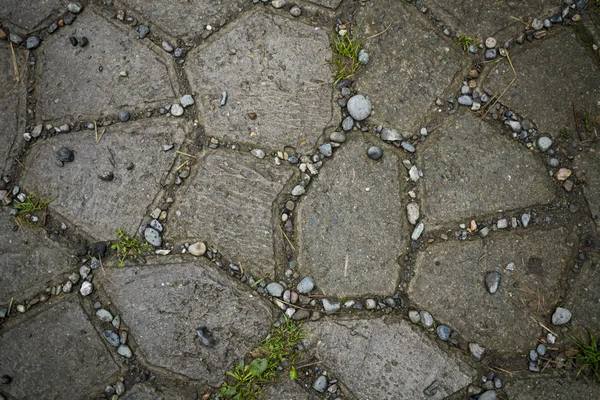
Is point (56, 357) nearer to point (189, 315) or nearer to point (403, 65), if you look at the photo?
point (189, 315)

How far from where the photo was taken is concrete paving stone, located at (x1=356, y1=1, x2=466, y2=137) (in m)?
2.18

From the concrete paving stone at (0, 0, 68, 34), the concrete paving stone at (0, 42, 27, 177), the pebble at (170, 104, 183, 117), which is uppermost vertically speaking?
the concrete paving stone at (0, 0, 68, 34)

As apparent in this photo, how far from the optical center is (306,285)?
2100 millimetres

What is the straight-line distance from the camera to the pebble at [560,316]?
6.80 ft

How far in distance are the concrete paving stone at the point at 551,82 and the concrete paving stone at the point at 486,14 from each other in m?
0.13

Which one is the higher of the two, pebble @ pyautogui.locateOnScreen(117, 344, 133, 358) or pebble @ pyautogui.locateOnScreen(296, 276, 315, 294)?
pebble @ pyautogui.locateOnScreen(296, 276, 315, 294)

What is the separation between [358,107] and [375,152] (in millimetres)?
226

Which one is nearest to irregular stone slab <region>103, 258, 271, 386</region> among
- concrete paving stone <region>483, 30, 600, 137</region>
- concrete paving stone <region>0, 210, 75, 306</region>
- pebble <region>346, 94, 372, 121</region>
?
concrete paving stone <region>0, 210, 75, 306</region>

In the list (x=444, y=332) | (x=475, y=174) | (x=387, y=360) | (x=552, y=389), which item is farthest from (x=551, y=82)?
(x=387, y=360)

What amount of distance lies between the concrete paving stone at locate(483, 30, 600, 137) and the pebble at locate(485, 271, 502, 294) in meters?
0.71

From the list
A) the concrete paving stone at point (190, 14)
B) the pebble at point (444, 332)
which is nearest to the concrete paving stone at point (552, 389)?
the pebble at point (444, 332)

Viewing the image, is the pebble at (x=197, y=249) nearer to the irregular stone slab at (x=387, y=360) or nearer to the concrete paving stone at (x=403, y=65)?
the irregular stone slab at (x=387, y=360)

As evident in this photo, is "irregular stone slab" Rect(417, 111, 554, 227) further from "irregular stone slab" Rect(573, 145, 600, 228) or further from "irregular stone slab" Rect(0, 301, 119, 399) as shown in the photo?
"irregular stone slab" Rect(0, 301, 119, 399)

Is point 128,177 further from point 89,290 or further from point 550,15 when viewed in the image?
point 550,15
